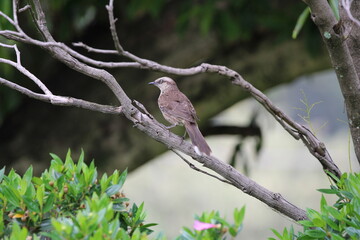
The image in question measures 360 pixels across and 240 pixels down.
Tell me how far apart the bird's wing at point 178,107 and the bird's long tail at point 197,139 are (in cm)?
6

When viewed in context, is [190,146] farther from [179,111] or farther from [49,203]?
[179,111]

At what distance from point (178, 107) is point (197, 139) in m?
0.75

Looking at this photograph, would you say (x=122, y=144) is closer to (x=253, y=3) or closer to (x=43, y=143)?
(x=43, y=143)

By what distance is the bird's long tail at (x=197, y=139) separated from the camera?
318cm

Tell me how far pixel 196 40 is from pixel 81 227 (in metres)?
4.73

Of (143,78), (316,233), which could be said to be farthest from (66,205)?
(143,78)

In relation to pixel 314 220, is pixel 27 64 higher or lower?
higher

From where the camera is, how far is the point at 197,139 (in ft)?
12.2

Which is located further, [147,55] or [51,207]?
[147,55]

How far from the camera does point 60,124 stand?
682 cm

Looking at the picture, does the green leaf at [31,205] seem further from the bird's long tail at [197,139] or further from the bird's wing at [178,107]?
the bird's wing at [178,107]

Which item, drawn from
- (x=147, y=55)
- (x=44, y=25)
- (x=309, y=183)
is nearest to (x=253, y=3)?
(x=147, y=55)

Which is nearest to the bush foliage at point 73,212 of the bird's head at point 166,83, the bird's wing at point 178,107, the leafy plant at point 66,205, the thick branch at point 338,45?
the leafy plant at point 66,205

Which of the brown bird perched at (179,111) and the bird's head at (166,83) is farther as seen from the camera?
the bird's head at (166,83)
